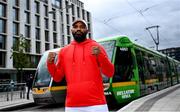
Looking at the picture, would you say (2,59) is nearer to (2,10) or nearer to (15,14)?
(2,10)

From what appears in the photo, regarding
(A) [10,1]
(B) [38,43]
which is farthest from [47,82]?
(B) [38,43]

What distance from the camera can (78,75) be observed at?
3303mm

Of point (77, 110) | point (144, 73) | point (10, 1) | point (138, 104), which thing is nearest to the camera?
point (77, 110)

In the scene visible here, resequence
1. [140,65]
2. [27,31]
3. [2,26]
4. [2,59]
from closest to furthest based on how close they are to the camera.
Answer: [140,65] < [2,59] < [2,26] < [27,31]

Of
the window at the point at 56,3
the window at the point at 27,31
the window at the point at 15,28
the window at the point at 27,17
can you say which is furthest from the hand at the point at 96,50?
the window at the point at 56,3

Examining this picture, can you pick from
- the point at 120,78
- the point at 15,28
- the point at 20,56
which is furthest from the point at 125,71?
the point at 15,28

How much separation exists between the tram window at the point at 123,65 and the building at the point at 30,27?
88.9 ft

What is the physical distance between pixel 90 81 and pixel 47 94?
475 inches

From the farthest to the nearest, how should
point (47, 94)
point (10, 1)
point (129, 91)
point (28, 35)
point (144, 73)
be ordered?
point (28, 35)
point (10, 1)
point (144, 73)
point (47, 94)
point (129, 91)

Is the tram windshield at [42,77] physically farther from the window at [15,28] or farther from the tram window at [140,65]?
the window at [15,28]

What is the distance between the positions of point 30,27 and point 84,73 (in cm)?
5198

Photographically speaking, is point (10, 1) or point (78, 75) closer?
point (78, 75)

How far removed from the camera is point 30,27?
5406 cm

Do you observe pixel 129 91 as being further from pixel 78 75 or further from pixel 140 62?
pixel 78 75
